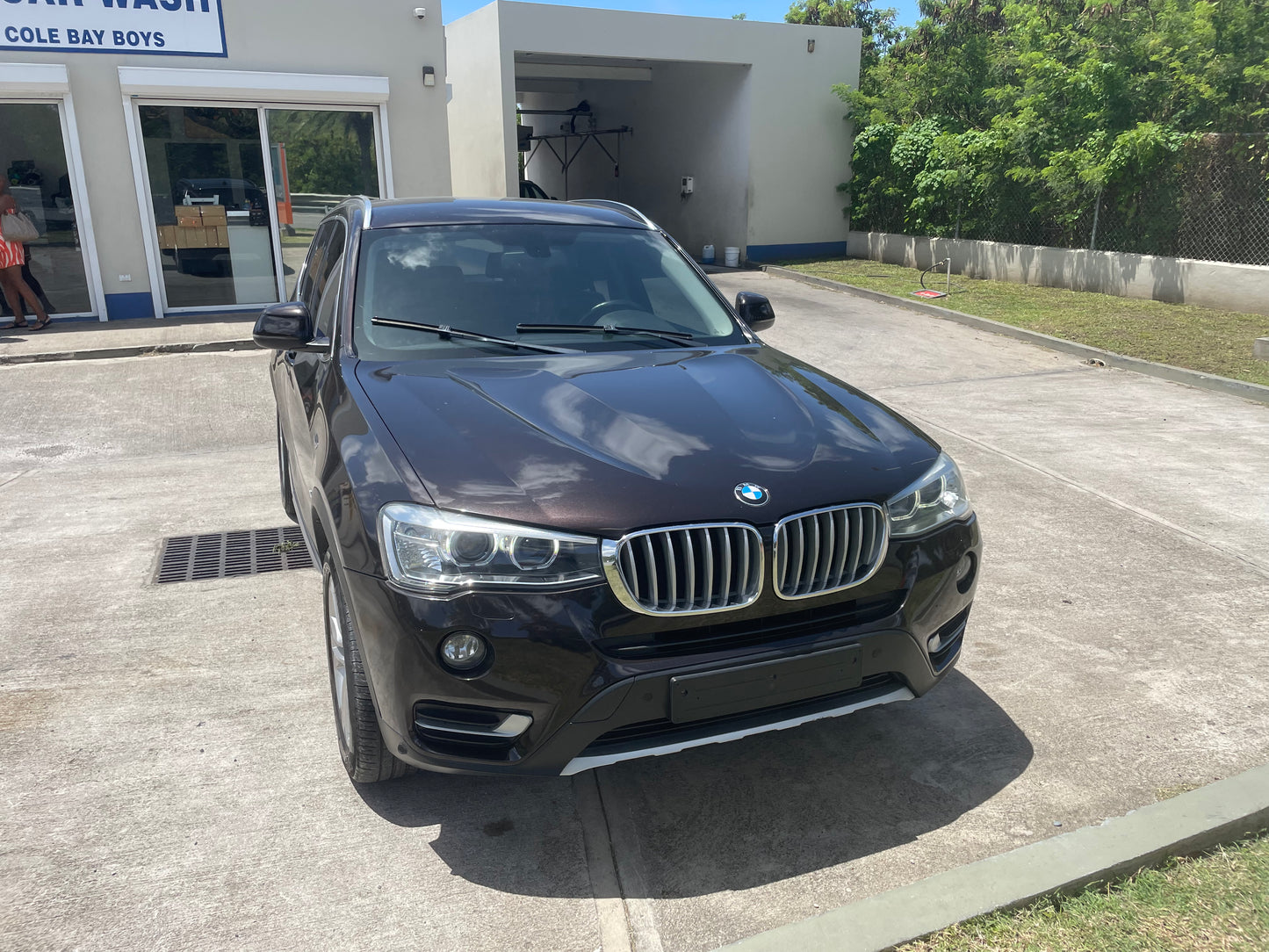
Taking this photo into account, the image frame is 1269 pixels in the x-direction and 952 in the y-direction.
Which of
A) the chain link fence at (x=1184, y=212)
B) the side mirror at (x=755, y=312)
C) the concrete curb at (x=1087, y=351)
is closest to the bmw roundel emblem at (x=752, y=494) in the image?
the side mirror at (x=755, y=312)

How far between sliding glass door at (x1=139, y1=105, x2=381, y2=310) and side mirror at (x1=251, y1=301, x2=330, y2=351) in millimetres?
10167

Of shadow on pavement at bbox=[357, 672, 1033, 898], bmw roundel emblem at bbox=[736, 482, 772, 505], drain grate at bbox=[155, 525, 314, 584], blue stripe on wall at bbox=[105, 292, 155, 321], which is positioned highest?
bmw roundel emblem at bbox=[736, 482, 772, 505]

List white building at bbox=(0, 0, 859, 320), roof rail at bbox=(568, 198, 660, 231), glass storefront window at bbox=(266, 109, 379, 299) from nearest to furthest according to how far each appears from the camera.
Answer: roof rail at bbox=(568, 198, 660, 231)
white building at bbox=(0, 0, 859, 320)
glass storefront window at bbox=(266, 109, 379, 299)

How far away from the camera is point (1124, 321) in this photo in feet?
40.3

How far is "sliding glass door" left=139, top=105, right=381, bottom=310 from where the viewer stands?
42.5 ft

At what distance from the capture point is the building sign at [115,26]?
38.7 feet

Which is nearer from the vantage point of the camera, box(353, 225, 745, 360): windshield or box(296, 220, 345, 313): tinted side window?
box(353, 225, 745, 360): windshield

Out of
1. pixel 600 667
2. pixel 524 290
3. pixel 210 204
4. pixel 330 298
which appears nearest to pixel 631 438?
pixel 600 667

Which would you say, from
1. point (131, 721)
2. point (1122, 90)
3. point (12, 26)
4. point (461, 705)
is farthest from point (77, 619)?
point (1122, 90)

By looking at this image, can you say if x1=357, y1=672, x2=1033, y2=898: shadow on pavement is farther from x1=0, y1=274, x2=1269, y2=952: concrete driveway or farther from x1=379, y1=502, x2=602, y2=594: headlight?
x1=379, y1=502, x2=602, y2=594: headlight

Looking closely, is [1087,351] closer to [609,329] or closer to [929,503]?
[609,329]

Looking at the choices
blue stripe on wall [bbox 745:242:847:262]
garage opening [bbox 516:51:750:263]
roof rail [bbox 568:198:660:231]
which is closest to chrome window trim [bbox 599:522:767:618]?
roof rail [bbox 568:198:660:231]

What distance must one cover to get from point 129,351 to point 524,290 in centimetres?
886

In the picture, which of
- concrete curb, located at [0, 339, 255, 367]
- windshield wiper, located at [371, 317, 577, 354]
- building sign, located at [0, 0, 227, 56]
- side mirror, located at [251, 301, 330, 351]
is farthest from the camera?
building sign, located at [0, 0, 227, 56]
